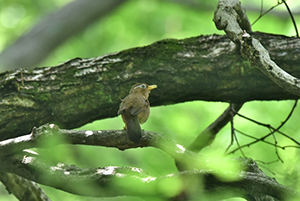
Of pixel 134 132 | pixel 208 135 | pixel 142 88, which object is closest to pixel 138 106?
pixel 142 88

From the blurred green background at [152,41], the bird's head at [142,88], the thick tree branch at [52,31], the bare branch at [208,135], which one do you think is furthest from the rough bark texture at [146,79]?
the thick tree branch at [52,31]

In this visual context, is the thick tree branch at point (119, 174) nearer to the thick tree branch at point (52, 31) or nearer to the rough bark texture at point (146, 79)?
the rough bark texture at point (146, 79)

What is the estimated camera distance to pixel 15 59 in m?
8.25

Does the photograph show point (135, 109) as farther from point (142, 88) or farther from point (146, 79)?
point (146, 79)

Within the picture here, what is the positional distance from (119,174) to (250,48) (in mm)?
1421

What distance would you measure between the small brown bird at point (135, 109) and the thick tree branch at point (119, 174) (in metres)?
0.08

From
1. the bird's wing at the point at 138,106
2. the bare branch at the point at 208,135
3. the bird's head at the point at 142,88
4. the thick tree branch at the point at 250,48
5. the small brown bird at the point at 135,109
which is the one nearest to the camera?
the thick tree branch at the point at 250,48

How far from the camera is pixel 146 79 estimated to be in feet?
15.4

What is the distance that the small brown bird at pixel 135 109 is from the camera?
12.3ft

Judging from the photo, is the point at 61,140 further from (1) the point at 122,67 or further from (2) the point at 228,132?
(2) the point at 228,132

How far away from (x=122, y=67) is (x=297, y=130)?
302 centimetres

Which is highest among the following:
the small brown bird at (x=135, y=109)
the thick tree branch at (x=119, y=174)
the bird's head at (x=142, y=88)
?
the bird's head at (x=142, y=88)

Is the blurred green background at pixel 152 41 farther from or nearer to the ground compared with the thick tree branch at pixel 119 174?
farther from the ground

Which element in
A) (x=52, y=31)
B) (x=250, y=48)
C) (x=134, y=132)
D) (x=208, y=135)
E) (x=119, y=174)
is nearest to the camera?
(x=119, y=174)
